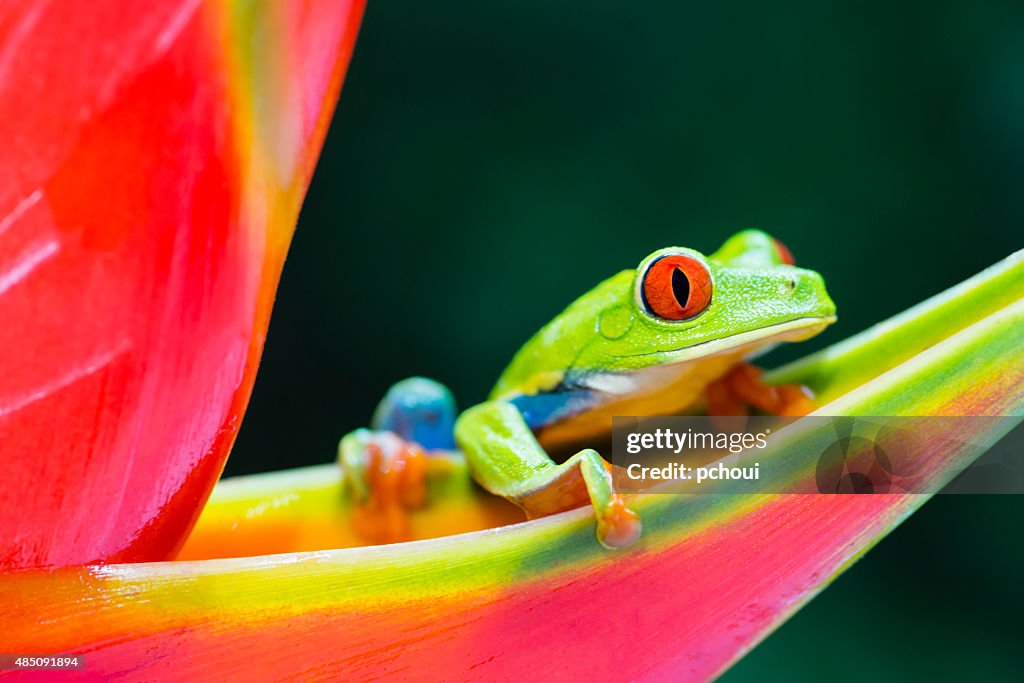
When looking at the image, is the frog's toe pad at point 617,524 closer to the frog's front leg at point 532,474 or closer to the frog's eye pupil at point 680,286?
the frog's front leg at point 532,474

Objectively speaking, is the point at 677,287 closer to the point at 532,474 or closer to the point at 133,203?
the point at 532,474

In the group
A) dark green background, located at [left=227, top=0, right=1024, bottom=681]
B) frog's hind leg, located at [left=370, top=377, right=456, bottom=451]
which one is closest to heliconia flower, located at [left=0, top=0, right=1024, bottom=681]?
frog's hind leg, located at [left=370, top=377, right=456, bottom=451]

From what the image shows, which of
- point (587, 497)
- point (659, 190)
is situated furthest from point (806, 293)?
point (659, 190)

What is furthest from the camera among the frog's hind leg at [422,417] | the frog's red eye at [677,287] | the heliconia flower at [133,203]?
the frog's hind leg at [422,417]

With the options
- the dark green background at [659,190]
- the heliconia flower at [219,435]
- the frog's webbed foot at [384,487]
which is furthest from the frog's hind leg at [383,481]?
the dark green background at [659,190]

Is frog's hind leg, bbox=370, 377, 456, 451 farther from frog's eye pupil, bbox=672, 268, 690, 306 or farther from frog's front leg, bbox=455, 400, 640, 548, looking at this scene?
frog's eye pupil, bbox=672, 268, 690, 306

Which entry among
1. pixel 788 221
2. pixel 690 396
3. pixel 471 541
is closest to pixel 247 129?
pixel 471 541

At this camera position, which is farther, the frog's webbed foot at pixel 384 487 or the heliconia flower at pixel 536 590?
the frog's webbed foot at pixel 384 487

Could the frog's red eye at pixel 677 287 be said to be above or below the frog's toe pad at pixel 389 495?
above
